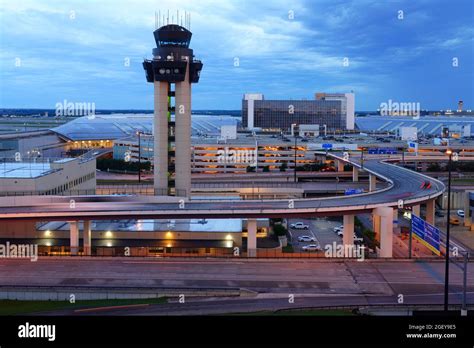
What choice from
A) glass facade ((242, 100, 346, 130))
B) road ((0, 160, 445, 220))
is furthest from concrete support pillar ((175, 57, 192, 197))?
glass facade ((242, 100, 346, 130))

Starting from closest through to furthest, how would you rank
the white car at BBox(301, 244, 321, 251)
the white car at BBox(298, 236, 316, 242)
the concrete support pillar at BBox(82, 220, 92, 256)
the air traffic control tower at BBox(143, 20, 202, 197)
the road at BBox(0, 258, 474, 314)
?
the road at BBox(0, 258, 474, 314) < the concrete support pillar at BBox(82, 220, 92, 256) < the white car at BBox(301, 244, 321, 251) < the white car at BBox(298, 236, 316, 242) < the air traffic control tower at BBox(143, 20, 202, 197)

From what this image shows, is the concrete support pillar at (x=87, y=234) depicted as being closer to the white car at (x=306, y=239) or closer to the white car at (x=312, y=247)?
the white car at (x=312, y=247)

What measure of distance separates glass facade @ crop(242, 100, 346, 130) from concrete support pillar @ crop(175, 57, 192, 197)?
119 m

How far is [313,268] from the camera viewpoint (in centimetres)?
2462

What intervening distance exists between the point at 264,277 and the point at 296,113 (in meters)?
136

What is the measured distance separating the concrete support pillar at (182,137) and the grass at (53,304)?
794 inches

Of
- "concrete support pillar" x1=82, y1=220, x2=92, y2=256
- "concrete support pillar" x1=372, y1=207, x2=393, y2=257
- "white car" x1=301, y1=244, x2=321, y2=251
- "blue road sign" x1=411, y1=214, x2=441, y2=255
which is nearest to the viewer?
"blue road sign" x1=411, y1=214, x2=441, y2=255

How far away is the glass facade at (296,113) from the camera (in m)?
157

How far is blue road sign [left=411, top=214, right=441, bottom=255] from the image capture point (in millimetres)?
26381

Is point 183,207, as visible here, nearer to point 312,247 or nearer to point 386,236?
point 312,247

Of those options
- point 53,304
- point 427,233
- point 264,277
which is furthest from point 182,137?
point 53,304

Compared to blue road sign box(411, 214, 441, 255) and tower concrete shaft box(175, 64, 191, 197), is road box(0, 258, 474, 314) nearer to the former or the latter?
blue road sign box(411, 214, 441, 255)
